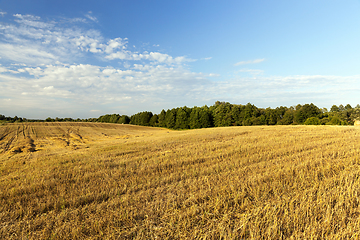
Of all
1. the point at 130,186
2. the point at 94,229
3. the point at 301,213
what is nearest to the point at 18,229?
the point at 94,229

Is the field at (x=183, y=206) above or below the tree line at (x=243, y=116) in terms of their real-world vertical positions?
below

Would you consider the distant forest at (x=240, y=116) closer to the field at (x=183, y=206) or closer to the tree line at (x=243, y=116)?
the tree line at (x=243, y=116)

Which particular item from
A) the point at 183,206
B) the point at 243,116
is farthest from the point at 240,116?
the point at 183,206

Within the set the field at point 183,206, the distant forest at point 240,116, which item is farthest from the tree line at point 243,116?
the field at point 183,206

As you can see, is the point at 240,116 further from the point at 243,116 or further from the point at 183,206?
the point at 183,206

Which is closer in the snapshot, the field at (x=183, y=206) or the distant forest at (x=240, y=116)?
the field at (x=183, y=206)

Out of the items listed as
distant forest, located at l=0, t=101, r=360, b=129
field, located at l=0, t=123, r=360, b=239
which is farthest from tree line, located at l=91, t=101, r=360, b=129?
field, located at l=0, t=123, r=360, b=239

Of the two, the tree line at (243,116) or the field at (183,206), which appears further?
the tree line at (243,116)

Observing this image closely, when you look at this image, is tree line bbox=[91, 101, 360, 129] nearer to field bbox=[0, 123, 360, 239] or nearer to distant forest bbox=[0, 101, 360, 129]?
distant forest bbox=[0, 101, 360, 129]

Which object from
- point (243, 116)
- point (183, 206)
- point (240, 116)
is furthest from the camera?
point (240, 116)

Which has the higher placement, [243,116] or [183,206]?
[243,116]

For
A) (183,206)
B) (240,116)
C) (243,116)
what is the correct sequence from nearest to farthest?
(183,206) < (243,116) < (240,116)

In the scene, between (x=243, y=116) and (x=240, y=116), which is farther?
(x=240, y=116)

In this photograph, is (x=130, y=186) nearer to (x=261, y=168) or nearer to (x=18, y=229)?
(x=18, y=229)
